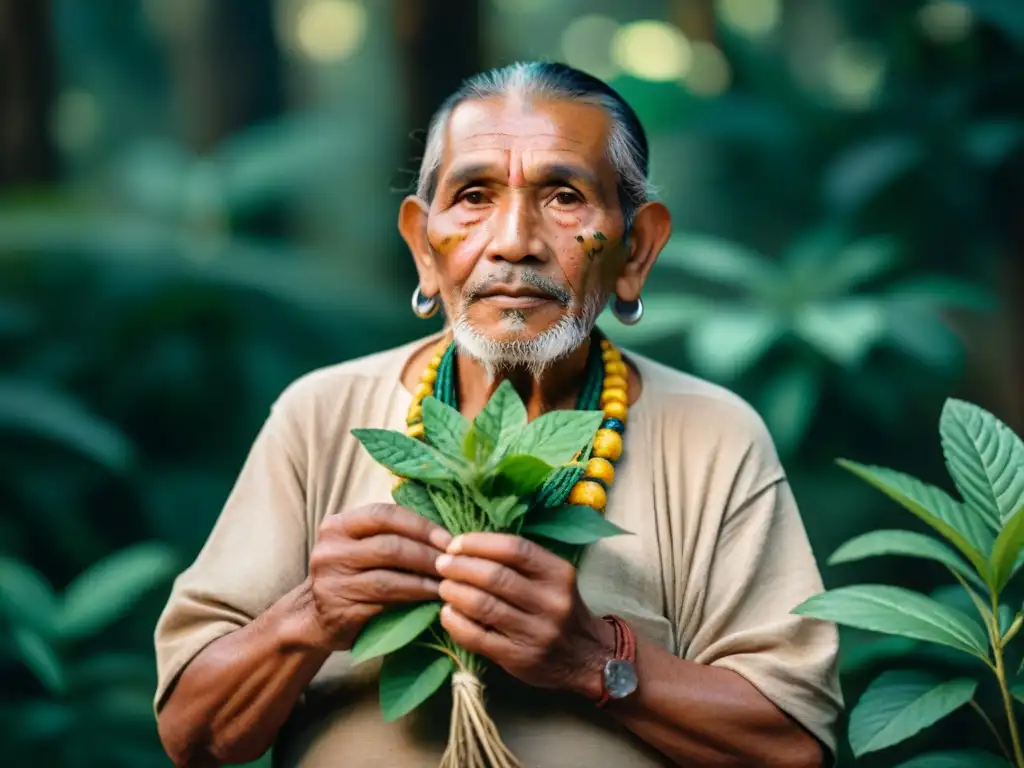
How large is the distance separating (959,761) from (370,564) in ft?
3.51

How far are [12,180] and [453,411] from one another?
Answer: 128 inches

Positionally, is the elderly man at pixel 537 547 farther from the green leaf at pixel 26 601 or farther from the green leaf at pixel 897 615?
the green leaf at pixel 26 601

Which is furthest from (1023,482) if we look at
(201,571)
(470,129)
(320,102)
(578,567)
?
(320,102)

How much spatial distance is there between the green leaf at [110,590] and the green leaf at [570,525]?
5.69 ft

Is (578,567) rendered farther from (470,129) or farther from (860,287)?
(860,287)

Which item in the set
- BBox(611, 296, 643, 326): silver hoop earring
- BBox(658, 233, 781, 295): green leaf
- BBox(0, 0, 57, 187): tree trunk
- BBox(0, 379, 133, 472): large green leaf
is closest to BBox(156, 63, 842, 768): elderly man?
BBox(611, 296, 643, 326): silver hoop earring

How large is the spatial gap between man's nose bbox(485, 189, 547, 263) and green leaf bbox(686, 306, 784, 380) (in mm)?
1447

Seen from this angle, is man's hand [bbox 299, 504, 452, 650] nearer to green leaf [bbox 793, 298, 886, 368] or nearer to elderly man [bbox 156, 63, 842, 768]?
elderly man [bbox 156, 63, 842, 768]

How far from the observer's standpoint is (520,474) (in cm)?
173

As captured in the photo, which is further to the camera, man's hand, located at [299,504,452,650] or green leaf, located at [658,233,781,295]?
green leaf, located at [658,233,781,295]

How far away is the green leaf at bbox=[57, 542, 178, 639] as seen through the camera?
3.16m

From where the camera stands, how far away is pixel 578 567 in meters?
1.97

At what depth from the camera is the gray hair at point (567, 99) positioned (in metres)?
2.04

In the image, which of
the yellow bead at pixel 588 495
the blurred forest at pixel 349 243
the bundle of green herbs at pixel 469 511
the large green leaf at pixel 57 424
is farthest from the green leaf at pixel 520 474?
the large green leaf at pixel 57 424
